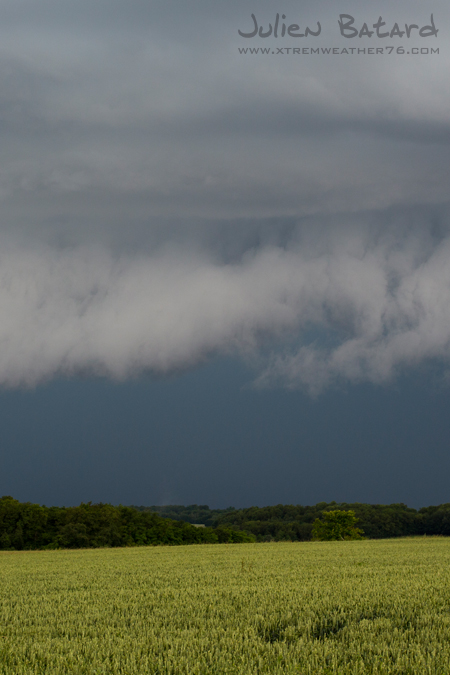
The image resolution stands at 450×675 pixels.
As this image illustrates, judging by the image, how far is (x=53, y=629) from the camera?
9289mm

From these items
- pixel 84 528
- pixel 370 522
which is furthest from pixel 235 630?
pixel 370 522

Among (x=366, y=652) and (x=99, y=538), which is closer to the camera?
(x=366, y=652)

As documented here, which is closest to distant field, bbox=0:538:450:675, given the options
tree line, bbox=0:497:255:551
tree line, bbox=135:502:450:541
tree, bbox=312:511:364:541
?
tree line, bbox=0:497:255:551

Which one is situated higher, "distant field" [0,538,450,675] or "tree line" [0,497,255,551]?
"distant field" [0,538,450,675]

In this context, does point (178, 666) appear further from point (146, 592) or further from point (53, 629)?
point (146, 592)

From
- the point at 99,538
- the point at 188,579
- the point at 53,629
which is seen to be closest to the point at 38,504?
the point at 99,538

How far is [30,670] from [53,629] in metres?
3.01

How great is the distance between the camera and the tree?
326ft

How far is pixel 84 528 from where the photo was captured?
84.6 meters

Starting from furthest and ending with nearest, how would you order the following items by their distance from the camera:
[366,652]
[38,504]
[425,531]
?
[425,531] → [38,504] → [366,652]

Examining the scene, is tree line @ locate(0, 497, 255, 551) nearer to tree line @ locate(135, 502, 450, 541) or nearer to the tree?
the tree

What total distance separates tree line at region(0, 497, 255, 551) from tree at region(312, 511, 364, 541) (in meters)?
22.7

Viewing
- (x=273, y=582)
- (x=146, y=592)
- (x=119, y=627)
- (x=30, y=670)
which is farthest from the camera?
(x=273, y=582)

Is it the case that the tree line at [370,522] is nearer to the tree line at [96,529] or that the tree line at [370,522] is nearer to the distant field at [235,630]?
the tree line at [96,529]
